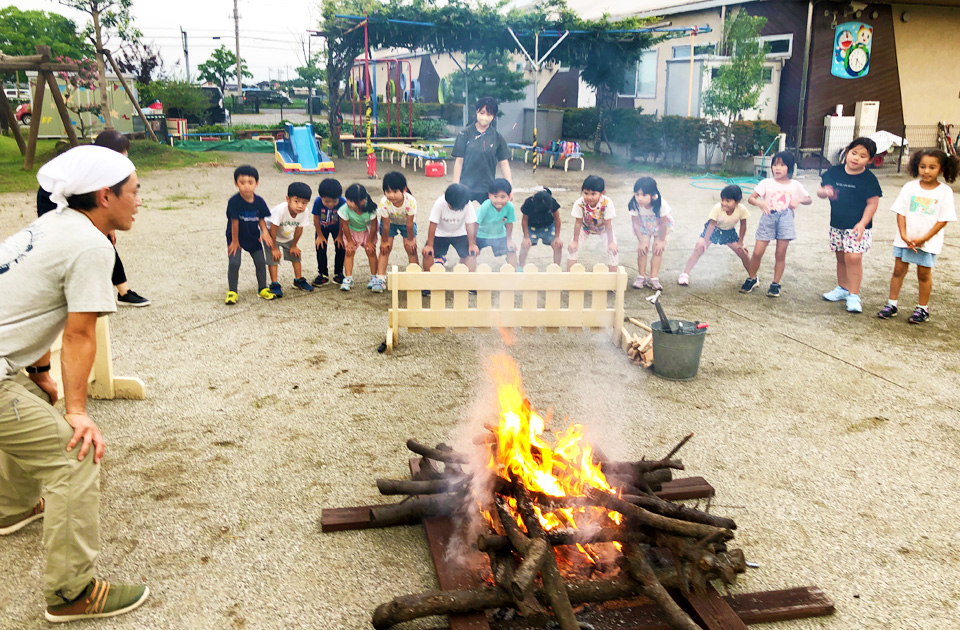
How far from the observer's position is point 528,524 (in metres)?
2.88

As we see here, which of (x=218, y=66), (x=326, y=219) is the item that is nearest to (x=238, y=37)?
(x=218, y=66)

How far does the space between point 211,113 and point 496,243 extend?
31.6 m

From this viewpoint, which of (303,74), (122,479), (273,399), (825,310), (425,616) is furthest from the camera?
(303,74)

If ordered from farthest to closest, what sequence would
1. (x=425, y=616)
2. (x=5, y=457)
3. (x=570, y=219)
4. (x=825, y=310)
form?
(x=570, y=219) < (x=825, y=310) < (x=5, y=457) < (x=425, y=616)

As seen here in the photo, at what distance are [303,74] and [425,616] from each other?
4931cm

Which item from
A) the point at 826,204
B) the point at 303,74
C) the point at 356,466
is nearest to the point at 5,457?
the point at 356,466

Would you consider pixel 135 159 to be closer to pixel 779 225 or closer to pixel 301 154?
pixel 301 154

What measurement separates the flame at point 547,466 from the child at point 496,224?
4.03m

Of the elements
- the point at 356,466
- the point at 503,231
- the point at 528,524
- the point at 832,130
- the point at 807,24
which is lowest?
the point at 356,466

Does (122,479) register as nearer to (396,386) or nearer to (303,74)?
(396,386)

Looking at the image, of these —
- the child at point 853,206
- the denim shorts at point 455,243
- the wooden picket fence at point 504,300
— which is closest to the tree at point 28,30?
the denim shorts at point 455,243

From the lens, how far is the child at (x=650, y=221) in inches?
298

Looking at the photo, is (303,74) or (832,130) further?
(303,74)

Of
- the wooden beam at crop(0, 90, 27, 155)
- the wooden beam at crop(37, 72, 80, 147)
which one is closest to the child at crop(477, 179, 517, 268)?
the wooden beam at crop(37, 72, 80, 147)
